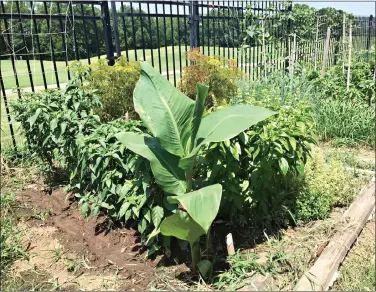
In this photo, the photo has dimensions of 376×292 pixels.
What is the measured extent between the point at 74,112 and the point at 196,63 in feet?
8.97

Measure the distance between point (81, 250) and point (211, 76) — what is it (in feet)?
11.3

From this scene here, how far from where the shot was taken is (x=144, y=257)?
2850mm

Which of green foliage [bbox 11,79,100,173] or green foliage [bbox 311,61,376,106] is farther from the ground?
green foliage [bbox 11,79,100,173]

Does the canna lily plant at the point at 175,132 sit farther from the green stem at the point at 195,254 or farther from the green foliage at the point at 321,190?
the green foliage at the point at 321,190

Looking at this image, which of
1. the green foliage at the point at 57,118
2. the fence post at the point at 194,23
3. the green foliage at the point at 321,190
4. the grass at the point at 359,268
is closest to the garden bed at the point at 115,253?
the green foliage at the point at 321,190

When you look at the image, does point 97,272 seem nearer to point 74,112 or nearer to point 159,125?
point 159,125

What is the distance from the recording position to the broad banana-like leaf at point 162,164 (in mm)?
2387

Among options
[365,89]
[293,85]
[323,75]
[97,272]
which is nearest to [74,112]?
[97,272]

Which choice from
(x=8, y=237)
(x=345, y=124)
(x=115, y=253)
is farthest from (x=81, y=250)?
(x=345, y=124)

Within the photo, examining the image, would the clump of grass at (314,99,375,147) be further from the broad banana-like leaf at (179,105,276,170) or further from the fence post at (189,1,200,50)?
the broad banana-like leaf at (179,105,276,170)

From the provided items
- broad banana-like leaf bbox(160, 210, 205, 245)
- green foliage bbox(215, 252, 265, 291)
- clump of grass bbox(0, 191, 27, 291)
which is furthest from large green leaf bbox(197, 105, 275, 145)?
clump of grass bbox(0, 191, 27, 291)

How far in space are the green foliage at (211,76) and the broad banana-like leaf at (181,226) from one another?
10.8 feet

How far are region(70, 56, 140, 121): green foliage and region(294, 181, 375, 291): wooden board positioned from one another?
8.73 feet

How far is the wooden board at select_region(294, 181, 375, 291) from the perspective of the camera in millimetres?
2504
